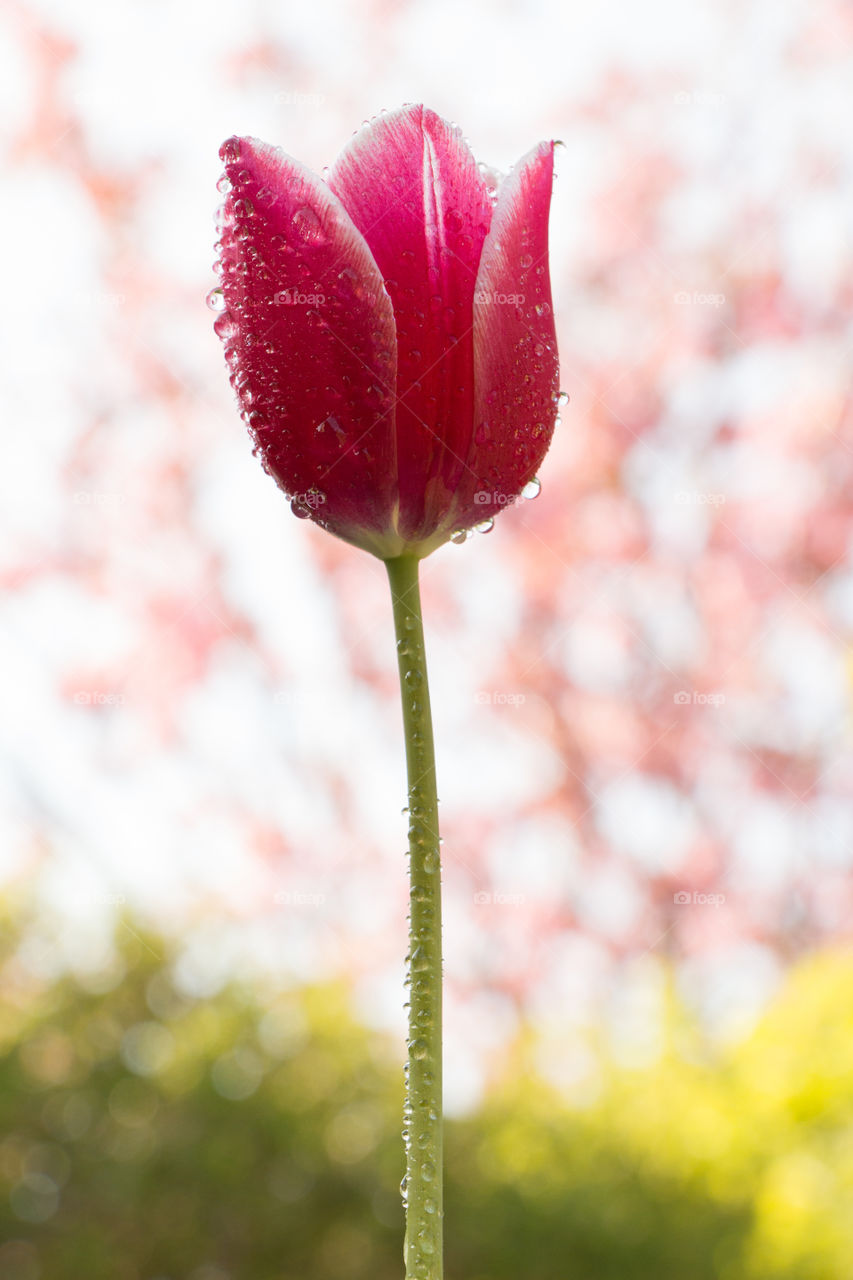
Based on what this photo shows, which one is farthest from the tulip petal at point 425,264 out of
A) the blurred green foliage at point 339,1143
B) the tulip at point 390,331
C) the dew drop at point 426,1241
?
the blurred green foliage at point 339,1143

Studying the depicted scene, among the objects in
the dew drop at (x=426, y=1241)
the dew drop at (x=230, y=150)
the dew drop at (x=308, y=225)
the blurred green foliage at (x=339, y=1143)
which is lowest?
the blurred green foliage at (x=339, y=1143)

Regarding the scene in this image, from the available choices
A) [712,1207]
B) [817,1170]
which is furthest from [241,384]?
[712,1207]

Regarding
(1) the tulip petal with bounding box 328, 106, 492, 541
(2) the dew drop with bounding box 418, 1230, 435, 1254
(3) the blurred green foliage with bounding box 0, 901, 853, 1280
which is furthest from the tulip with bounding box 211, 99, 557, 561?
(3) the blurred green foliage with bounding box 0, 901, 853, 1280

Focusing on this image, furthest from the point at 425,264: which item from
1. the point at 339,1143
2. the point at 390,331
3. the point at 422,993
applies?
the point at 339,1143

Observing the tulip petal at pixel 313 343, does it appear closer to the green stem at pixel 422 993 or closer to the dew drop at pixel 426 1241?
the green stem at pixel 422 993

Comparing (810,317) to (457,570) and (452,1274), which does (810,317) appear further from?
(452,1274)

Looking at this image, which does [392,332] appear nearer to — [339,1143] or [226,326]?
[226,326]

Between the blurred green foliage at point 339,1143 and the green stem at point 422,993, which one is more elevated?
the green stem at point 422,993
